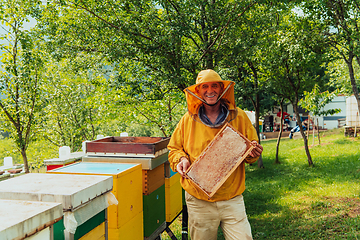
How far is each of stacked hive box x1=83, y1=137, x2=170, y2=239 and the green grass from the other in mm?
2094

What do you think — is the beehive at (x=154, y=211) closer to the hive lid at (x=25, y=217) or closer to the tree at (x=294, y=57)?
the hive lid at (x=25, y=217)

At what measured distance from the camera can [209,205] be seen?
228 cm

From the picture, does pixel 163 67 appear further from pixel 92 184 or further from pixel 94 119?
pixel 94 119

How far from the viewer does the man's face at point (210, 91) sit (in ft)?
7.97

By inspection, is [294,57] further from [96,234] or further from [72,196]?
[72,196]

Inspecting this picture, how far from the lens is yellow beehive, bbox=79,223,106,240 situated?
1.73m

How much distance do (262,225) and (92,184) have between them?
4.33 m

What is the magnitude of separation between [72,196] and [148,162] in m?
1.34

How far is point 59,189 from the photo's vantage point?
1.57m

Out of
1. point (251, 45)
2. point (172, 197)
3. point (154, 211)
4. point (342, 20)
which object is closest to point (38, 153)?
point (251, 45)

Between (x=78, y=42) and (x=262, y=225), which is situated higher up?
(x=78, y=42)

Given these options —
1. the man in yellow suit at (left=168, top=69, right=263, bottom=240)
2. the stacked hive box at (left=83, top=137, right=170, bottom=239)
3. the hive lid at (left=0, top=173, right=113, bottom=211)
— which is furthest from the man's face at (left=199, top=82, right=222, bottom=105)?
the hive lid at (left=0, top=173, right=113, bottom=211)

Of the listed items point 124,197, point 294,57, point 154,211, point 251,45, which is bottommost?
point 154,211

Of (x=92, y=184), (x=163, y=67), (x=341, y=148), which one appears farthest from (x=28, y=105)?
(x=341, y=148)
